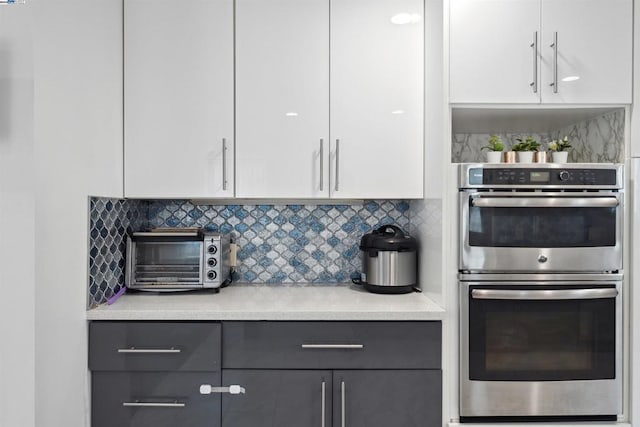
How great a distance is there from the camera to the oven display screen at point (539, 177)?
1.71 m

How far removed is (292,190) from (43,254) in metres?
0.98

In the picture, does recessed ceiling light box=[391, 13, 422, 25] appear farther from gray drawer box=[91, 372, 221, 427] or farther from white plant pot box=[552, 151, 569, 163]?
gray drawer box=[91, 372, 221, 427]

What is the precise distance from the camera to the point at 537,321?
67.7 inches

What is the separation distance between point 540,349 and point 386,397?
2.06ft

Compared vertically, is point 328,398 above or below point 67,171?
below

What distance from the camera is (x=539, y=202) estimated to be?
5.59ft

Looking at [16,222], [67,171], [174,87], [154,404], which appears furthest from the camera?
[174,87]

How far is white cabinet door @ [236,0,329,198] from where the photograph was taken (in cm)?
198

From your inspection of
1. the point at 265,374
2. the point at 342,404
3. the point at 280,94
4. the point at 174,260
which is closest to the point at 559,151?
the point at 280,94

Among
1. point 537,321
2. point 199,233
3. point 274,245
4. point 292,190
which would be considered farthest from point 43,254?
point 537,321

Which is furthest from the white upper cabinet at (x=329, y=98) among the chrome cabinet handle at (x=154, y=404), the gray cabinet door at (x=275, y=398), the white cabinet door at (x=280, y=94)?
the chrome cabinet handle at (x=154, y=404)

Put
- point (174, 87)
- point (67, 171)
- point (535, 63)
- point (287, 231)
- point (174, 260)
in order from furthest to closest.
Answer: point (287, 231) → point (174, 260) → point (174, 87) → point (535, 63) → point (67, 171)

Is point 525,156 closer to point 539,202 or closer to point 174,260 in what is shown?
point 539,202

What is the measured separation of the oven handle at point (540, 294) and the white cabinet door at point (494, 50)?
0.76m
